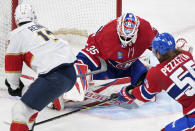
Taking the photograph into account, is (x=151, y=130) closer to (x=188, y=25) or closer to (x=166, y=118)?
(x=166, y=118)

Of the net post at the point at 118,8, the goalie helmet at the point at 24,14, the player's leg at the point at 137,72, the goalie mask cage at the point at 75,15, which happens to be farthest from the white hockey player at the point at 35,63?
the net post at the point at 118,8

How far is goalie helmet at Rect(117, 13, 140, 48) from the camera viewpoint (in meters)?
2.50

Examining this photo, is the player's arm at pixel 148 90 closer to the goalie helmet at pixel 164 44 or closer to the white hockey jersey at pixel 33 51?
the goalie helmet at pixel 164 44

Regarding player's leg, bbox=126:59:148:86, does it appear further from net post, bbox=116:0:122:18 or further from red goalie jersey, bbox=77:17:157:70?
net post, bbox=116:0:122:18

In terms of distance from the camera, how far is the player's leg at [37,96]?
1811 mm

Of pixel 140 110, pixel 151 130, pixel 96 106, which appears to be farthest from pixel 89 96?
pixel 151 130

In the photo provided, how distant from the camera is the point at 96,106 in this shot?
2.75m

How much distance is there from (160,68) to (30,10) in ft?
2.72

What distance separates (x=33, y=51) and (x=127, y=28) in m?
0.87

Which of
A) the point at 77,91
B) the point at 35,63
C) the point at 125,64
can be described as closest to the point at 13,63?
the point at 35,63

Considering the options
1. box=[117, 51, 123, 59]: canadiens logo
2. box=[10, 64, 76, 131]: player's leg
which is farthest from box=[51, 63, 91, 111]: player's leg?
box=[10, 64, 76, 131]: player's leg

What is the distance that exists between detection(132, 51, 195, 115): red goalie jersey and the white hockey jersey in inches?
21.0

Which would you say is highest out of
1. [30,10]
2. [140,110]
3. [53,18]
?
[30,10]

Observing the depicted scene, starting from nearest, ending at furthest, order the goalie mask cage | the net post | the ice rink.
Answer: the ice rink
the goalie mask cage
the net post
